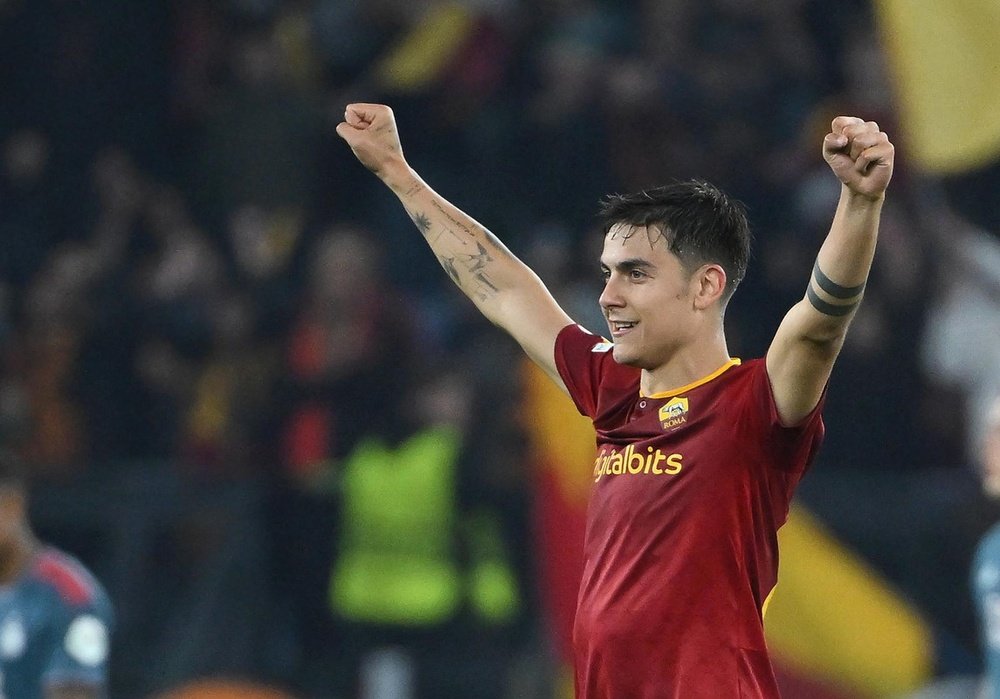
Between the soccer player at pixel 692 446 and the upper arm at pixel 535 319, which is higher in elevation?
the upper arm at pixel 535 319

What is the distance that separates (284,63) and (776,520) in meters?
7.62

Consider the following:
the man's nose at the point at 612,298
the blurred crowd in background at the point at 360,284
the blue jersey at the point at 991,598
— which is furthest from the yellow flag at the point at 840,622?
the man's nose at the point at 612,298

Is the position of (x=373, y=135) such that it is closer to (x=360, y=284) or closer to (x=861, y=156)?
(x=861, y=156)

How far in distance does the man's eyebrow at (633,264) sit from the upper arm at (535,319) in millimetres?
481

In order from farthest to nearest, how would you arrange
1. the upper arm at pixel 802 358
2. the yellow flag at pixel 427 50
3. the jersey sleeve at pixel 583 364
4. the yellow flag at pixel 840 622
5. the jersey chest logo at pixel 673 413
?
the yellow flag at pixel 427 50 < the yellow flag at pixel 840 622 < the jersey sleeve at pixel 583 364 < the jersey chest logo at pixel 673 413 < the upper arm at pixel 802 358

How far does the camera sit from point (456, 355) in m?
Result: 9.30

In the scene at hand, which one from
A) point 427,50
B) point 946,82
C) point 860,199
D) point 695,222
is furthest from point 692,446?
point 427,50

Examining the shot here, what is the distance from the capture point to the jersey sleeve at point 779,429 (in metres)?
3.75

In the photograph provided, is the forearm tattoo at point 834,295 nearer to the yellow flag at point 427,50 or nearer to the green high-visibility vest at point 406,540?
the green high-visibility vest at point 406,540

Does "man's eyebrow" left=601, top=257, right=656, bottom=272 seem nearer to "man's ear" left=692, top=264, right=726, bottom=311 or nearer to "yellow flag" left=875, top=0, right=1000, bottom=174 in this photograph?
"man's ear" left=692, top=264, right=726, bottom=311

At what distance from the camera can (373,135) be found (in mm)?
4668

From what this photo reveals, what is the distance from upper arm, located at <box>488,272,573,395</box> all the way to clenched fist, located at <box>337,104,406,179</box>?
17.8 inches

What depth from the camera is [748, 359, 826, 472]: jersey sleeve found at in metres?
3.75

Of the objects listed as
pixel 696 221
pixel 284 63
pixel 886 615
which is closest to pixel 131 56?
pixel 284 63
